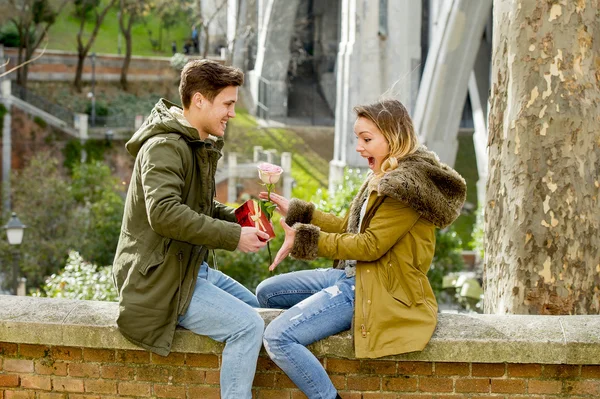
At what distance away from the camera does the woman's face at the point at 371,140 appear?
471 cm

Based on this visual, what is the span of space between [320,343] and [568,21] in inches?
93.7

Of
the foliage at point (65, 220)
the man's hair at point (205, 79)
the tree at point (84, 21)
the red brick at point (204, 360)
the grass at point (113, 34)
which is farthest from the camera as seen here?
the grass at point (113, 34)

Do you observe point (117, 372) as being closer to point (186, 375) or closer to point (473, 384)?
point (186, 375)

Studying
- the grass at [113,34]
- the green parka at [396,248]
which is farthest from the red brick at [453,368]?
the grass at [113,34]

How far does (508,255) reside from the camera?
18.3 ft

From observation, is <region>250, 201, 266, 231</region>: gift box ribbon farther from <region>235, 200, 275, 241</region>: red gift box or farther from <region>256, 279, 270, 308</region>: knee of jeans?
<region>256, 279, 270, 308</region>: knee of jeans

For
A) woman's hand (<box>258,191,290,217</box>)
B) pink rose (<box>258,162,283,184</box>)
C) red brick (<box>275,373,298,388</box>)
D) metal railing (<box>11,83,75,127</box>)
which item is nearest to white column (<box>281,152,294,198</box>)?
metal railing (<box>11,83,75,127</box>)

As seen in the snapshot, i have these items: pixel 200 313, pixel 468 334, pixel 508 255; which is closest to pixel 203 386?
pixel 200 313

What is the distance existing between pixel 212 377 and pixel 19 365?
40.7 inches

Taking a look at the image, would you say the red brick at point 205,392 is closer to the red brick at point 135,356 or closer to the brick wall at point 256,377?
the brick wall at point 256,377

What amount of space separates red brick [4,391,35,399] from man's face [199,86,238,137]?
168cm

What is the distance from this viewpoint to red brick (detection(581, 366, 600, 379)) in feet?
15.4

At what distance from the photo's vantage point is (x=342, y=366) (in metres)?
4.76

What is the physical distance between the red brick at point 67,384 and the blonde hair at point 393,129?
1919mm
